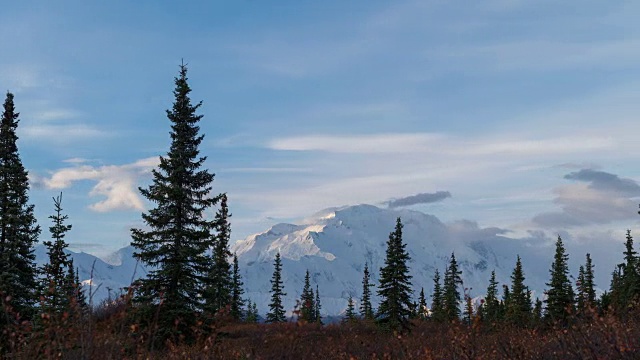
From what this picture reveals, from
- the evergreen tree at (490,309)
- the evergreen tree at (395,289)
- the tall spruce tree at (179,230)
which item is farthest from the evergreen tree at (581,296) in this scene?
the evergreen tree at (395,289)

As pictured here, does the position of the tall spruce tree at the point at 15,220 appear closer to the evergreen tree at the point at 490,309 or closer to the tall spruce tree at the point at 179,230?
the tall spruce tree at the point at 179,230

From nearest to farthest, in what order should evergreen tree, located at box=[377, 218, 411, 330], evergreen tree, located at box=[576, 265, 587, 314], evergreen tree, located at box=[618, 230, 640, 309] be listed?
evergreen tree, located at box=[576, 265, 587, 314], evergreen tree, located at box=[377, 218, 411, 330], evergreen tree, located at box=[618, 230, 640, 309]

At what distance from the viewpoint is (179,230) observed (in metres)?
21.0

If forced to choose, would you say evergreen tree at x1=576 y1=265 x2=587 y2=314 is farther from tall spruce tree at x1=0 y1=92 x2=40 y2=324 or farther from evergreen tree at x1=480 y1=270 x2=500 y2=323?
tall spruce tree at x1=0 y1=92 x2=40 y2=324

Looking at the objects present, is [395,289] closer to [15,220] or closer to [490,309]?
[490,309]

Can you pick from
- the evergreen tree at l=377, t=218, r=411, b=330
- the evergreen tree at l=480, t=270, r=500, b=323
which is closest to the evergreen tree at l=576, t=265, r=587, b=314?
the evergreen tree at l=480, t=270, r=500, b=323

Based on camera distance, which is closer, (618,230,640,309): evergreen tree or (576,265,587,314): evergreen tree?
(576,265,587,314): evergreen tree

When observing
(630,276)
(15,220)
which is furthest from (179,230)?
(630,276)

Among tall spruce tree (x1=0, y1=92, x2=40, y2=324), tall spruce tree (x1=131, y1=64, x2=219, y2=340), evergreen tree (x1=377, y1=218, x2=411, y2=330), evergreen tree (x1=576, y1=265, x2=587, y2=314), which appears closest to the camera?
evergreen tree (x1=576, y1=265, x2=587, y2=314)

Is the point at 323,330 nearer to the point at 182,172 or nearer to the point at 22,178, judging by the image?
the point at 182,172

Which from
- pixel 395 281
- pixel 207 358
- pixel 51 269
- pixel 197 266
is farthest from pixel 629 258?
pixel 207 358

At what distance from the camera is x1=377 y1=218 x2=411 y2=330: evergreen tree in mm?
30922

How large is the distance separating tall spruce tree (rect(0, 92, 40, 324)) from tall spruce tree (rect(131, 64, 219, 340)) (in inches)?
381

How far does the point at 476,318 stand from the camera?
22.5ft
